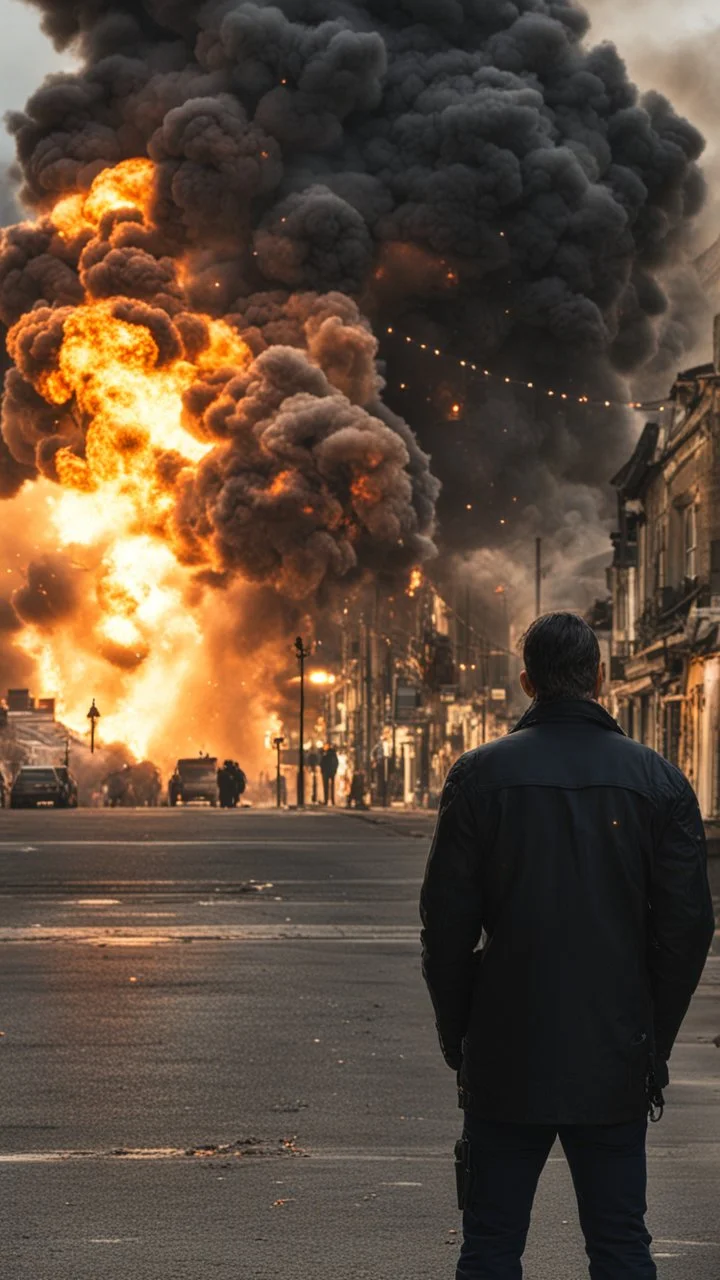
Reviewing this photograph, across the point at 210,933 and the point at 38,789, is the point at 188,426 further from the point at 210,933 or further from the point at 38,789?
the point at 210,933

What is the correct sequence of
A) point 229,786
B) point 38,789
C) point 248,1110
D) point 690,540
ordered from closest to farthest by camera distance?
point 248,1110, point 690,540, point 38,789, point 229,786

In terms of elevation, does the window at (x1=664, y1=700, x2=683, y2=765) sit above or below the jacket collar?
above

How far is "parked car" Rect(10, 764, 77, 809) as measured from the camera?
63.2 m

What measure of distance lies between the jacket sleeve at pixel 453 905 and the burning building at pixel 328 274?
5905 centimetres

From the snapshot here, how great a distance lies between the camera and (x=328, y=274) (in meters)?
68.2

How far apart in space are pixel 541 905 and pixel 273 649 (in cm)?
8448

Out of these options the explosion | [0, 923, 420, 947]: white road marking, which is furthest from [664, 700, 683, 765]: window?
[0, 923, 420, 947]: white road marking

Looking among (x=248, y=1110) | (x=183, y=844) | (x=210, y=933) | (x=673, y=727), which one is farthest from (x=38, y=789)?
(x=248, y=1110)

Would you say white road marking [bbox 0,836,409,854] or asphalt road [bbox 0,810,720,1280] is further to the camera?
white road marking [bbox 0,836,409,854]

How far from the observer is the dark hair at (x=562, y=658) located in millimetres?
5191

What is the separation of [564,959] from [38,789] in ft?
195

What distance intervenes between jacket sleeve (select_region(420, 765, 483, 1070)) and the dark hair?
332mm

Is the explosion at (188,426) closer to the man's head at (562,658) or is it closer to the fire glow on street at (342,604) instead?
the fire glow on street at (342,604)

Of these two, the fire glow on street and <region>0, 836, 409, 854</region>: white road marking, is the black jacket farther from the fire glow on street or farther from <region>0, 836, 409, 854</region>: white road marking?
<region>0, 836, 409, 854</region>: white road marking
